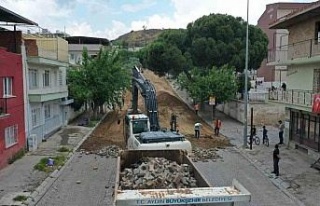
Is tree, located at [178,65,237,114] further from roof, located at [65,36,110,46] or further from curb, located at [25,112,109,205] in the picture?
roof, located at [65,36,110,46]

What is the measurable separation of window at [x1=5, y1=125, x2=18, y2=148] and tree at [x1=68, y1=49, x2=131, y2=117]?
1470 centimetres

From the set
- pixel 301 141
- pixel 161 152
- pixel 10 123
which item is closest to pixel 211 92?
pixel 301 141

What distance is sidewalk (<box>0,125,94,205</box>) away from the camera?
16.5 m

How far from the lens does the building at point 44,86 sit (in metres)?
26.8

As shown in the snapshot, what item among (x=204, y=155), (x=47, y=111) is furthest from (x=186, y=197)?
(x=47, y=111)

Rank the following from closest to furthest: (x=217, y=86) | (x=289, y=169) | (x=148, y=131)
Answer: (x=289, y=169), (x=148, y=131), (x=217, y=86)

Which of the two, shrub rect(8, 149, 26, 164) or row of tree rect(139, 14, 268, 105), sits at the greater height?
row of tree rect(139, 14, 268, 105)

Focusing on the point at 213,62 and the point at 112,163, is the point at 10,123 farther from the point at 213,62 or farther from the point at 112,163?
the point at 213,62

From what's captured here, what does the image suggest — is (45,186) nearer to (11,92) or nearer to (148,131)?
(11,92)

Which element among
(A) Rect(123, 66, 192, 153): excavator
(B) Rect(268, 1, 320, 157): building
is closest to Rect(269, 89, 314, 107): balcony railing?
(B) Rect(268, 1, 320, 157): building

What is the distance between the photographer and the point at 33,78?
2847 cm

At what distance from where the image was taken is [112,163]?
74.9 ft

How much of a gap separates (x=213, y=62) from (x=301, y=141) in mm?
23049

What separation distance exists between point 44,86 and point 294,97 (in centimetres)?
1713
